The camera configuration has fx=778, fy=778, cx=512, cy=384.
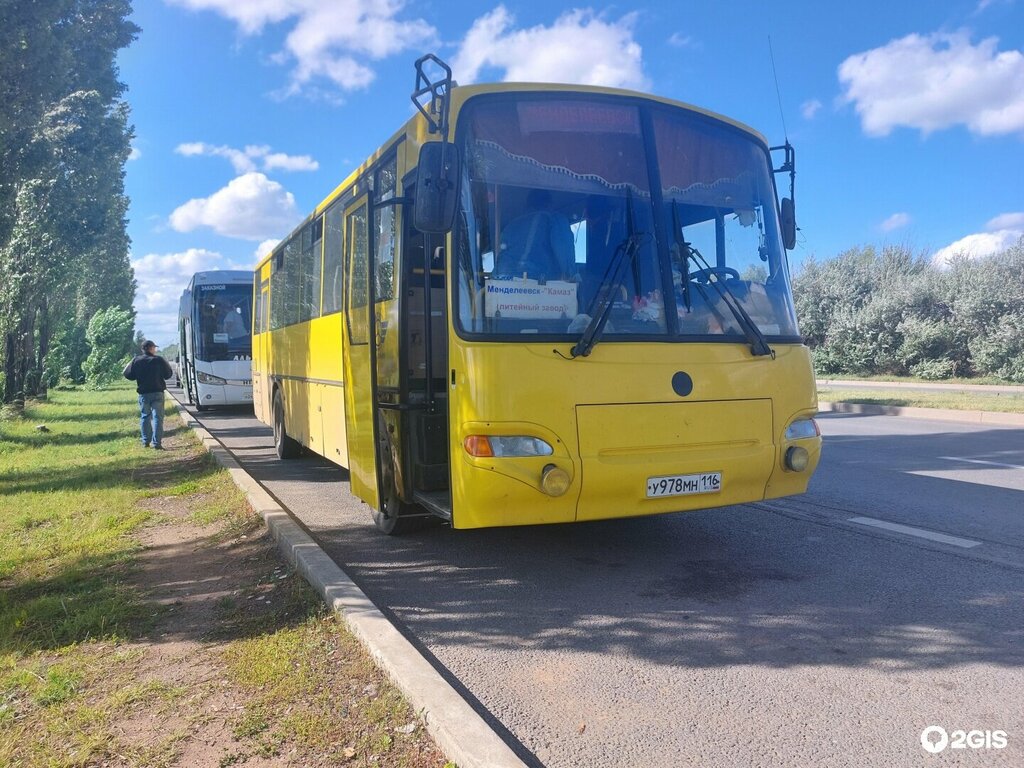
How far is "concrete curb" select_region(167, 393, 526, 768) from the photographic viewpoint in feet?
9.61

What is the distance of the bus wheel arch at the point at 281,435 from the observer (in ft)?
37.1

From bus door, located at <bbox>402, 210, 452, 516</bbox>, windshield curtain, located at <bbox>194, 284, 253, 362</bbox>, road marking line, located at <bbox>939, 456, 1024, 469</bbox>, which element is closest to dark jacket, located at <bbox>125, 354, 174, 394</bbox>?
windshield curtain, located at <bbox>194, 284, 253, 362</bbox>

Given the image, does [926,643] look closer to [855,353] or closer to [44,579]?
[44,579]

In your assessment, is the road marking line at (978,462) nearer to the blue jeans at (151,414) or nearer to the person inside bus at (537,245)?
the person inside bus at (537,245)

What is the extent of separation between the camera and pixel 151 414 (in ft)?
45.7

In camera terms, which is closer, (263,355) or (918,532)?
(918,532)

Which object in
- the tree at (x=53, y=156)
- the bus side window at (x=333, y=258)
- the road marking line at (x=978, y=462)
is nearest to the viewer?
the bus side window at (x=333, y=258)

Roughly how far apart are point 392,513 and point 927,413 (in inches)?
626

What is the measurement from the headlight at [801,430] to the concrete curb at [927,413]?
13038mm

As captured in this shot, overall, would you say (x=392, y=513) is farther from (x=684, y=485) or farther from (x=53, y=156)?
(x=53, y=156)

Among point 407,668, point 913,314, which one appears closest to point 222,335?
point 407,668

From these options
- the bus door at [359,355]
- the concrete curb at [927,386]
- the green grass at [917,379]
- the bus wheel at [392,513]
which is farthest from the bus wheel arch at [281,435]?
the green grass at [917,379]

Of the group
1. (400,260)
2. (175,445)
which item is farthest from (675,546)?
(175,445)

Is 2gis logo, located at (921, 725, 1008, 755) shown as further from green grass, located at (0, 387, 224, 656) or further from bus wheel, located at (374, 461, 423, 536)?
green grass, located at (0, 387, 224, 656)
